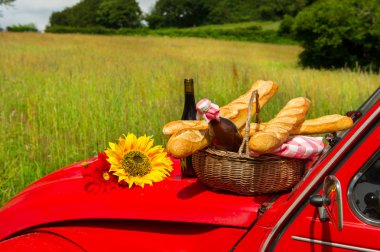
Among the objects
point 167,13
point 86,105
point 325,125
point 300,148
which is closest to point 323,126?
point 325,125

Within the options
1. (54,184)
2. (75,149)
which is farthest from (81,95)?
(54,184)

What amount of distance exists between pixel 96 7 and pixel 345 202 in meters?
97.8

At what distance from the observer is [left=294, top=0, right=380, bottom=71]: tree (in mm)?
19844

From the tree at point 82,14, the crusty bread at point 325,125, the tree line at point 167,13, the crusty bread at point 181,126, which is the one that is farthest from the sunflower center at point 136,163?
the tree at point 82,14

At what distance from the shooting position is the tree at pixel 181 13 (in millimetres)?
82062

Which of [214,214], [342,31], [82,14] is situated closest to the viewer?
[214,214]

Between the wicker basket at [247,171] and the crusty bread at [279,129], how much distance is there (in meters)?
0.06

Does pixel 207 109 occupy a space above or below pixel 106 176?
above

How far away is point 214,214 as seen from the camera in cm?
152

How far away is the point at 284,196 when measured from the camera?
1574 mm

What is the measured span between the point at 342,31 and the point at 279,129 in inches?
772

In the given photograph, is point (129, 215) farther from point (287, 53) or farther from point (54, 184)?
point (287, 53)

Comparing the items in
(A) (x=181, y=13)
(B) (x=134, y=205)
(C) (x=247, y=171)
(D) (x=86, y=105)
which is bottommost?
(D) (x=86, y=105)

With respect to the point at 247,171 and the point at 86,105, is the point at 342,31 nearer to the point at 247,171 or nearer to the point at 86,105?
the point at 86,105
